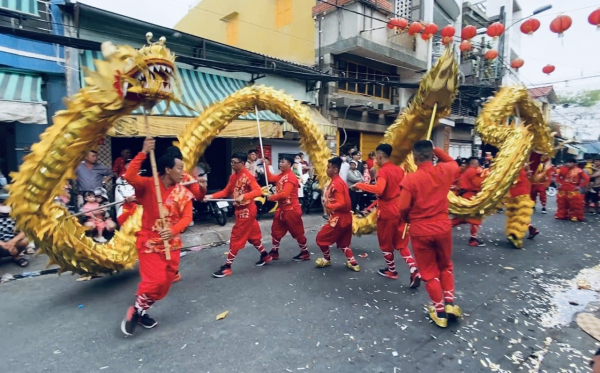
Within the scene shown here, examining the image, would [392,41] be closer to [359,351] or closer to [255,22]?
[255,22]

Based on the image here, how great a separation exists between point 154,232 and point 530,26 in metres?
8.97

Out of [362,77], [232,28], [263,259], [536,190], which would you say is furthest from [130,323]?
[232,28]

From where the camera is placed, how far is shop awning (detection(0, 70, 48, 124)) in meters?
5.54

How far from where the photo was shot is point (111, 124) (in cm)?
350

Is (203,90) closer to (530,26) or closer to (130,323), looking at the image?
(130,323)

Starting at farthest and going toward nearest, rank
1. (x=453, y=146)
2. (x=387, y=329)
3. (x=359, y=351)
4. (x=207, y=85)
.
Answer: (x=453, y=146) → (x=207, y=85) → (x=387, y=329) → (x=359, y=351)

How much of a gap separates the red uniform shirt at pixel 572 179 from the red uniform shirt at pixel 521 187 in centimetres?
353

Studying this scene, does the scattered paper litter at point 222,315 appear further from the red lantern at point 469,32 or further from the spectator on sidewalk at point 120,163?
the red lantern at point 469,32

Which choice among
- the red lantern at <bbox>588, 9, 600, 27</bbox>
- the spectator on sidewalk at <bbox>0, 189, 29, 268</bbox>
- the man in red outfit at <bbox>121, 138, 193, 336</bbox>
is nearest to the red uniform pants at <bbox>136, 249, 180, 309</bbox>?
the man in red outfit at <bbox>121, 138, 193, 336</bbox>

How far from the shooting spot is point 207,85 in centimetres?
910

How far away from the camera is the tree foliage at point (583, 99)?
39.9 meters

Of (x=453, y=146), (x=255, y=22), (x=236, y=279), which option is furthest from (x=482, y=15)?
(x=236, y=279)

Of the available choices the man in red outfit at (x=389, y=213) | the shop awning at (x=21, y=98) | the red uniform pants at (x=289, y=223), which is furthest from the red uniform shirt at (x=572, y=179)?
the shop awning at (x=21, y=98)

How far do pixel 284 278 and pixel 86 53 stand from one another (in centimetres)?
624
